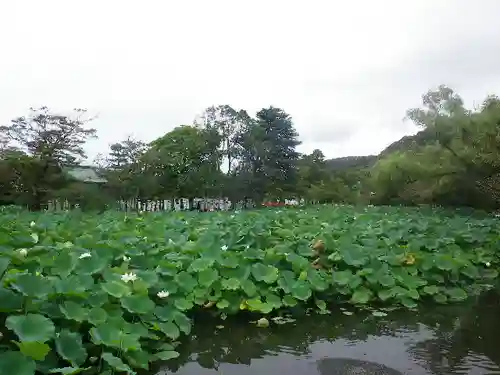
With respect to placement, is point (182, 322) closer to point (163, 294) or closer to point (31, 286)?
point (163, 294)

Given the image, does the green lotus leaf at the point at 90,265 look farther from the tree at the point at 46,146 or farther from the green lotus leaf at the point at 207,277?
the tree at the point at 46,146

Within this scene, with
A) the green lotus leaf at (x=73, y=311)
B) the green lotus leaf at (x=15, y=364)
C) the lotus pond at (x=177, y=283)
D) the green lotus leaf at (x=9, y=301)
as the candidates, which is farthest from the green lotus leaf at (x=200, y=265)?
the green lotus leaf at (x=15, y=364)

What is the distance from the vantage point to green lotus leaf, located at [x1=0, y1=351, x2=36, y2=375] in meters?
1.66

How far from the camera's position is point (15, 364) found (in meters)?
1.68

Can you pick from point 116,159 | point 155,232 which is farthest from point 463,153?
point 116,159

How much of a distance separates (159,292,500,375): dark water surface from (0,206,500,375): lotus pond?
0.15 metres

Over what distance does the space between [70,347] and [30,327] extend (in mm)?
289

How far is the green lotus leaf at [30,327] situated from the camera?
1773mm

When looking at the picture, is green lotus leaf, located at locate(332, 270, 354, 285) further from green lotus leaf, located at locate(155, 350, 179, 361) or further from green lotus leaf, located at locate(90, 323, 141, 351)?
green lotus leaf, located at locate(90, 323, 141, 351)

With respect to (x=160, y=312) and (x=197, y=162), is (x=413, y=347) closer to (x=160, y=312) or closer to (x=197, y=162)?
(x=160, y=312)

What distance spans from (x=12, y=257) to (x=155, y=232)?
2.62 meters

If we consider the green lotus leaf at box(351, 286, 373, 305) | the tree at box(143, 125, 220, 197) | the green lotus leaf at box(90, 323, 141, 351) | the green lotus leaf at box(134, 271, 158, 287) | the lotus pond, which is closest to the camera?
the lotus pond

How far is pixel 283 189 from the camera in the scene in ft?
90.1

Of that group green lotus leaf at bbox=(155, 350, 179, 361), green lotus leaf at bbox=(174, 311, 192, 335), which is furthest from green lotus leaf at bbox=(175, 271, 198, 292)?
green lotus leaf at bbox=(155, 350, 179, 361)
